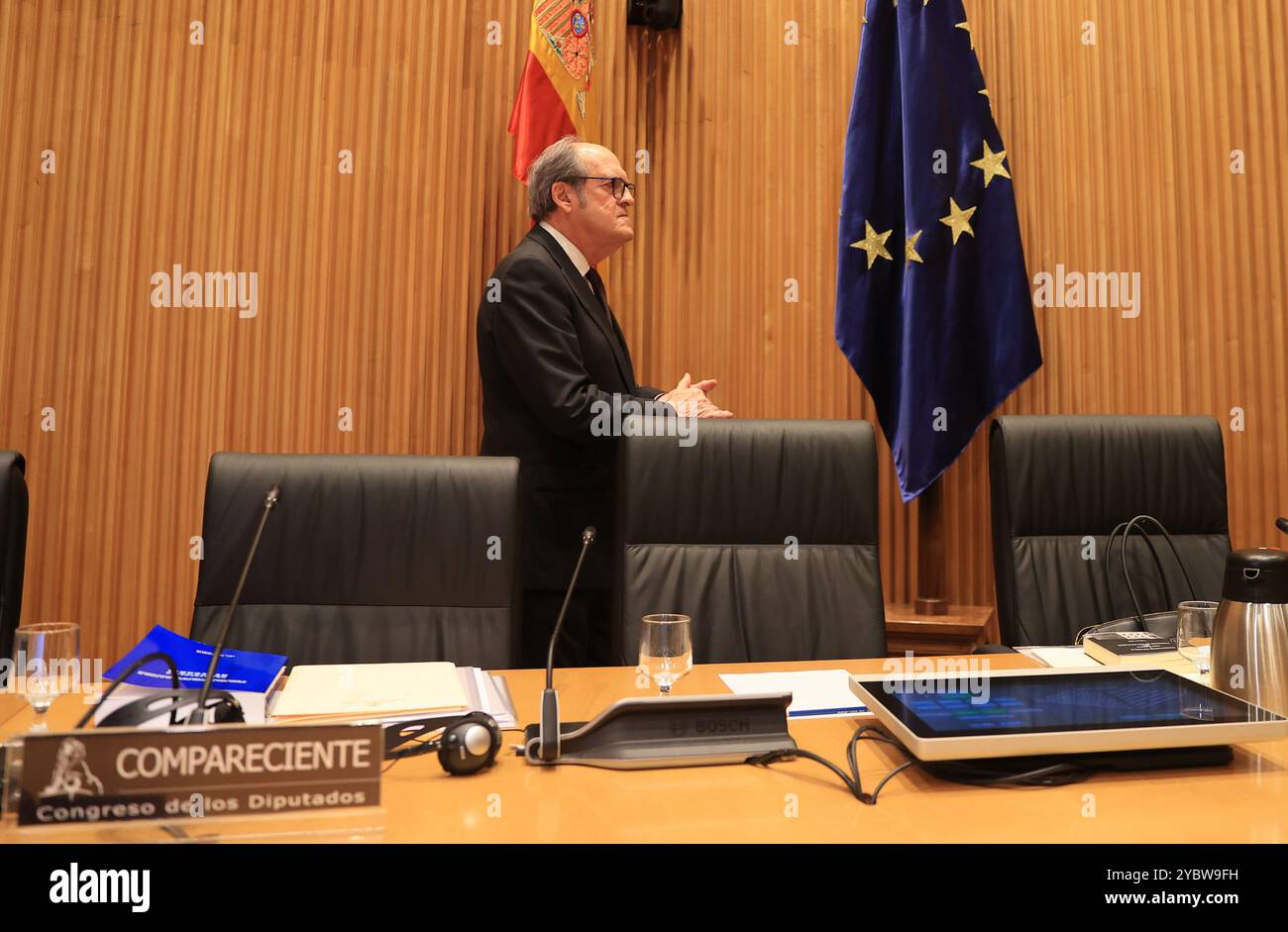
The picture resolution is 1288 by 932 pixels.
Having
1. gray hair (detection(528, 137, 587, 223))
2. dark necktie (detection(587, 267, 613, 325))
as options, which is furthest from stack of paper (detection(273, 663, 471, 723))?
gray hair (detection(528, 137, 587, 223))

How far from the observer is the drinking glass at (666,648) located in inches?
46.8

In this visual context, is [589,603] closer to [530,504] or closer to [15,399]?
[530,504]

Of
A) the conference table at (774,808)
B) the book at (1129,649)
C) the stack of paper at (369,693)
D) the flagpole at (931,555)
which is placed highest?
the flagpole at (931,555)

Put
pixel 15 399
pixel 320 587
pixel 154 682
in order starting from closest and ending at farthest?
pixel 154 682
pixel 320 587
pixel 15 399

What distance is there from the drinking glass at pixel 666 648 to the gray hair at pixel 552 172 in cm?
153

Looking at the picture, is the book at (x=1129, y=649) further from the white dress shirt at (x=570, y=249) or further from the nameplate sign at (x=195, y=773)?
the white dress shirt at (x=570, y=249)

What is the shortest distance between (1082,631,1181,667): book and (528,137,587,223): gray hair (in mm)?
1622

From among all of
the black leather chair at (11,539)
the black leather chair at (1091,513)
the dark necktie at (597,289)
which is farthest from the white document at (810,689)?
the dark necktie at (597,289)

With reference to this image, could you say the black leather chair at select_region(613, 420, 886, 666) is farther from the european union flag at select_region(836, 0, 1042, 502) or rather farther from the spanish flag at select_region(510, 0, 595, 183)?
the spanish flag at select_region(510, 0, 595, 183)

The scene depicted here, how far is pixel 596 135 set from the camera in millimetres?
2947
